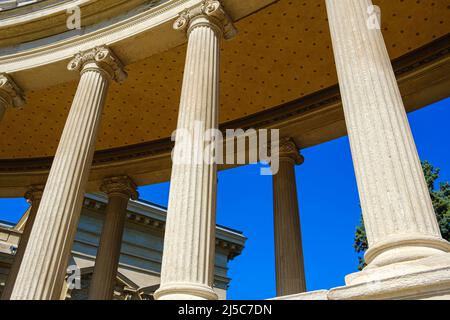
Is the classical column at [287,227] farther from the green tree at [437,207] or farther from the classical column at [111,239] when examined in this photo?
the green tree at [437,207]

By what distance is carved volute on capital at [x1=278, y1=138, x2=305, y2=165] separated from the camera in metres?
62.3

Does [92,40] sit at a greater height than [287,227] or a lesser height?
greater

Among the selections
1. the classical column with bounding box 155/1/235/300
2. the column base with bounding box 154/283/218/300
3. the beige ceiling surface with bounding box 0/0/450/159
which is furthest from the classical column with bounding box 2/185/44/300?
the column base with bounding box 154/283/218/300

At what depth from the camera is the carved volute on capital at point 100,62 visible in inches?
1940

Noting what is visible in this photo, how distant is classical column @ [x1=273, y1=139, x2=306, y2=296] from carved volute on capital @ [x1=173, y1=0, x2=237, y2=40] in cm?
2209

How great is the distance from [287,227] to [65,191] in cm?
2792

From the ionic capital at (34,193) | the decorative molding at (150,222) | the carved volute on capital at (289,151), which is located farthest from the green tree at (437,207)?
the ionic capital at (34,193)

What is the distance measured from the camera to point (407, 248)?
846 inches

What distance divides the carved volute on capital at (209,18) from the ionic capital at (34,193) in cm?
4443

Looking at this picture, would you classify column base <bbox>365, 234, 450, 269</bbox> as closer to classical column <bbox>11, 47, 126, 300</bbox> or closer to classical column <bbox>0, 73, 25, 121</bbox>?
classical column <bbox>11, 47, 126, 300</bbox>

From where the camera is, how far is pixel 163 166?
74.2 metres

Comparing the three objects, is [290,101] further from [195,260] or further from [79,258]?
[79,258]

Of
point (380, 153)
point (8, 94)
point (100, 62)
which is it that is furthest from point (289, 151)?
point (8, 94)

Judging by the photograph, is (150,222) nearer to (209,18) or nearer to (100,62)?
(100,62)
